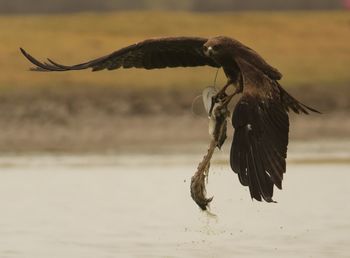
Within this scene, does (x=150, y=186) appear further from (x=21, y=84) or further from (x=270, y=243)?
(x=21, y=84)

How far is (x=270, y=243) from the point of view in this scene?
14.3m

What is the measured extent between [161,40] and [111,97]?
36.3 feet

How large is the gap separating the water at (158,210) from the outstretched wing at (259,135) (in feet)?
6.89

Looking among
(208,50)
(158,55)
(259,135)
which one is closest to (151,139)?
(158,55)

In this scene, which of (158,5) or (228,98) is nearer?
(228,98)

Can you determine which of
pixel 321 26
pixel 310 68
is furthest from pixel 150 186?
pixel 321 26

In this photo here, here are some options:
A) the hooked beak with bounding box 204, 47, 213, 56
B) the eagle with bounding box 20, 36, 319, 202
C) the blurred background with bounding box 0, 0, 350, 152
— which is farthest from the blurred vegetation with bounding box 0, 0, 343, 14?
the hooked beak with bounding box 204, 47, 213, 56

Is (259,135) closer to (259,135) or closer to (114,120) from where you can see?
(259,135)

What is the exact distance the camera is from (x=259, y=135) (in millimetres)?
11672

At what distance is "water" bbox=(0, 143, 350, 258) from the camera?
14.1 m

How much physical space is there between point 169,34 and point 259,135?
596 inches

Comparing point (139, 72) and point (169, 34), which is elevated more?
point (169, 34)

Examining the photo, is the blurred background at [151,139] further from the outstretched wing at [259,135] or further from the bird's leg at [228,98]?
the outstretched wing at [259,135]

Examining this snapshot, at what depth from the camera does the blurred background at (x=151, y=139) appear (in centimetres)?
1480
